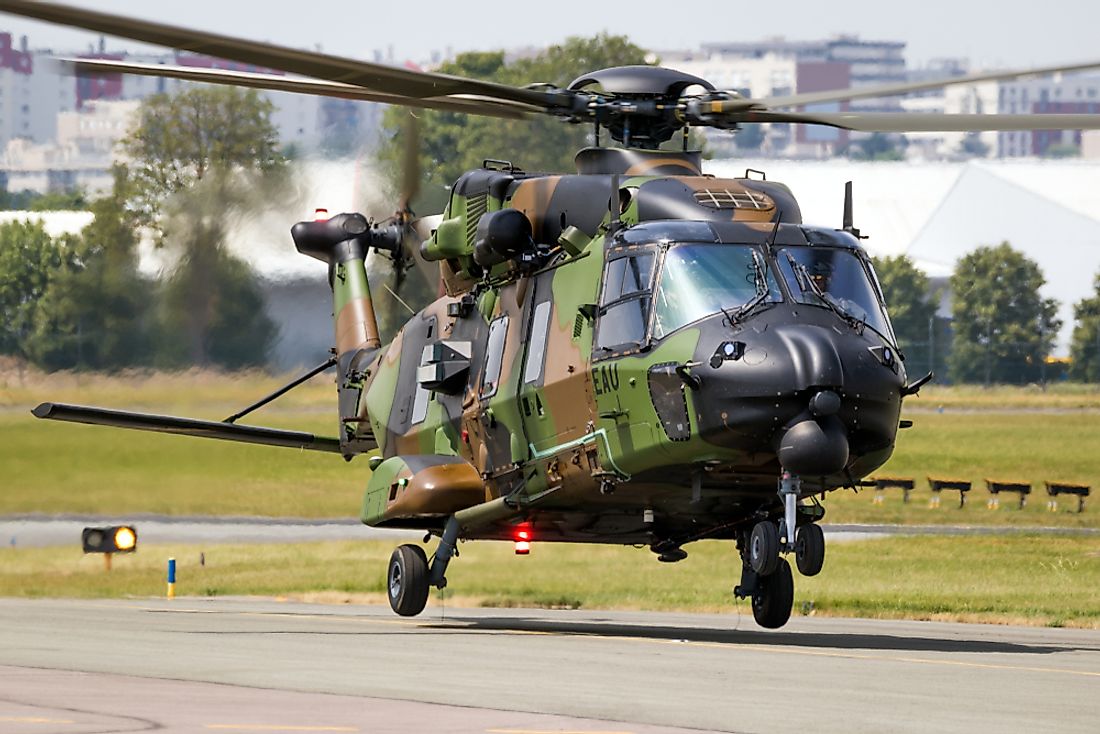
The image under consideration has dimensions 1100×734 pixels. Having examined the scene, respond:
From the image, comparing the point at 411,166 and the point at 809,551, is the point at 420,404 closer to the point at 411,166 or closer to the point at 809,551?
A: the point at 411,166

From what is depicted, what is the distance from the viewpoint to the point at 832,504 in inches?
1766

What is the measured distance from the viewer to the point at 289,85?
61.1 feet

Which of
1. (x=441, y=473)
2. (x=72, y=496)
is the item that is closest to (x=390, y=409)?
(x=441, y=473)

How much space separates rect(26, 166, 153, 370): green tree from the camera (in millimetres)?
34844

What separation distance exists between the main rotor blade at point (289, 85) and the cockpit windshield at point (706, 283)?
2625 millimetres

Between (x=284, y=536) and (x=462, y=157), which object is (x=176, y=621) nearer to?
(x=284, y=536)

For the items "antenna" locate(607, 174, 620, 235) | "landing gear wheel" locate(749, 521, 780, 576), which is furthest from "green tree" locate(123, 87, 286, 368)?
"landing gear wheel" locate(749, 521, 780, 576)

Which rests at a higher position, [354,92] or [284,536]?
[354,92]

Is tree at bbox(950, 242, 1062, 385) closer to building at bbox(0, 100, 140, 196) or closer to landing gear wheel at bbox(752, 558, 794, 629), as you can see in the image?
building at bbox(0, 100, 140, 196)

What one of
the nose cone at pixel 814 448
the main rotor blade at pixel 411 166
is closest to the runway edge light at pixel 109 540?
the main rotor blade at pixel 411 166

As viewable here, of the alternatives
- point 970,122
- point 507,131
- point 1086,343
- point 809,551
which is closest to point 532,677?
point 809,551

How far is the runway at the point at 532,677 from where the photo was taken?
11.3 m

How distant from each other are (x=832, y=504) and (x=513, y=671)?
3098 cm

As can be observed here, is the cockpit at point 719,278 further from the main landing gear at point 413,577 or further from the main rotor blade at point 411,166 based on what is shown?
the main rotor blade at point 411,166
